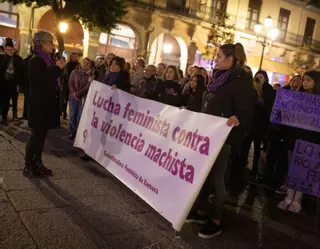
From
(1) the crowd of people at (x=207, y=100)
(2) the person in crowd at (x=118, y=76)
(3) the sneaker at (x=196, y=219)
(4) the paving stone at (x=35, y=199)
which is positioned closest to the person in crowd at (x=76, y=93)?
(1) the crowd of people at (x=207, y=100)

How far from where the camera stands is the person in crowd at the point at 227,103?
3426 mm

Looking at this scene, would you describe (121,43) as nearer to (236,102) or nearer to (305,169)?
(305,169)

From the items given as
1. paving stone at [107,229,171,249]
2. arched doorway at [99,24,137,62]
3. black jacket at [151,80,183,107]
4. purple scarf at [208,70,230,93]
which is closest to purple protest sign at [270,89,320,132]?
black jacket at [151,80,183,107]

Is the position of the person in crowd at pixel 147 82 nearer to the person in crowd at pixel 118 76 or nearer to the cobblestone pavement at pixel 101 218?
the person in crowd at pixel 118 76

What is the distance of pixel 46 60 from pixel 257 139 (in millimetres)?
3846

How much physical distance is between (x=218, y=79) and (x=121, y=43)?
60.8 ft

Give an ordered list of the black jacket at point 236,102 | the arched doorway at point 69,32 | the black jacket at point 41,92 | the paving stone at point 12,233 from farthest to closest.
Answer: the arched doorway at point 69,32, the black jacket at point 41,92, the black jacket at point 236,102, the paving stone at point 12,233

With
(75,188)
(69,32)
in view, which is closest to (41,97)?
(75,188)

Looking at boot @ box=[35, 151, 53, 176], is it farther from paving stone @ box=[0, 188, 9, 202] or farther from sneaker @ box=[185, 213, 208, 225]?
sneaker @ box=[185, 213, 208, 225]

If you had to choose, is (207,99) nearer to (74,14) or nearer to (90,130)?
(90,130)

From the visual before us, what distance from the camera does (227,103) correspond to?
11.5ft

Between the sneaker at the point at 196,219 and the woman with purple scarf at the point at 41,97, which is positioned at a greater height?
the woman with purple scarf at the point at 41,97

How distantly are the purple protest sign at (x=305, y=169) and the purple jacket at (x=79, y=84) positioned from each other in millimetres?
4407

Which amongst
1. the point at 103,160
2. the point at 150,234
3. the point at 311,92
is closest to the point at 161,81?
the point at 103,160
